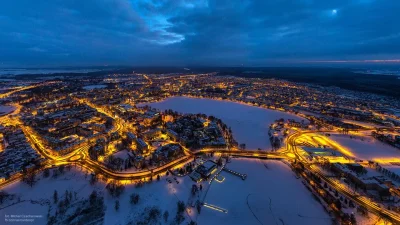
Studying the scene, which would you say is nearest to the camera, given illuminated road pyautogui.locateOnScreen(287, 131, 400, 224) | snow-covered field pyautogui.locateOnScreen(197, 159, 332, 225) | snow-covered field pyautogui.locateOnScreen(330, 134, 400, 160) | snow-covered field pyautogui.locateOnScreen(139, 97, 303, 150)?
snow-covered field pyautogui.locateOnScreen(197, 159, 332, 225)

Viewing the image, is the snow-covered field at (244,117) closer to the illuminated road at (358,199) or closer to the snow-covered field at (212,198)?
the illuminated road at (358,199)

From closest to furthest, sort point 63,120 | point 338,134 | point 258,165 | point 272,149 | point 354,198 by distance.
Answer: point 354,198 < point 258,165 < point 272,149 < point 338,134 < point 63,120

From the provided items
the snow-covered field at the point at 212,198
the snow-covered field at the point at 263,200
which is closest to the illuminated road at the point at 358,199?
the snow-covered field at the point at 263,200

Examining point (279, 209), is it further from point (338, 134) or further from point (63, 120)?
point (63, 120)

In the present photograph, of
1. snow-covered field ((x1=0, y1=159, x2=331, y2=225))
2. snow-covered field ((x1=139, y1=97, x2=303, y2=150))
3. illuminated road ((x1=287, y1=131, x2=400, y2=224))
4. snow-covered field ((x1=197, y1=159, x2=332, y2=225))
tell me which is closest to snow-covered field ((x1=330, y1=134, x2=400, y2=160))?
illuminated road ((x1=287, y1=131, x2=400, y2=224))

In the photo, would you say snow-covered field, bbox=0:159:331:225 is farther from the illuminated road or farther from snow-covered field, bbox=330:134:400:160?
snow-covered field, bbox=330:134:400:160

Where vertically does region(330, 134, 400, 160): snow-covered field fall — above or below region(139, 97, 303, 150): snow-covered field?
below

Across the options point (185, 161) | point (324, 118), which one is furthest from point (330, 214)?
point (324, 118)
